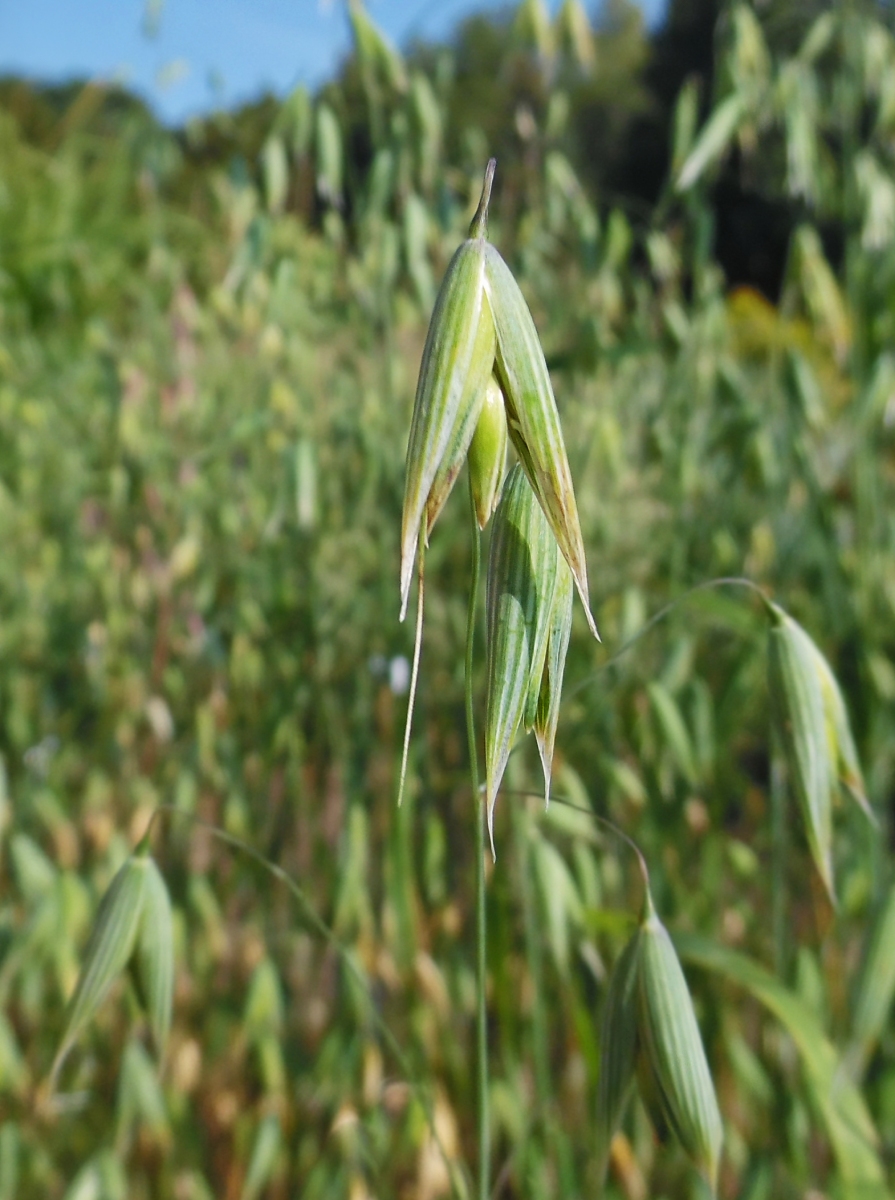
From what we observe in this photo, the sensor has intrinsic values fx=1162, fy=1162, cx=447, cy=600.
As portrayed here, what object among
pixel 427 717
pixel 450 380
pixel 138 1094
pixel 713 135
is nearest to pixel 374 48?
pixel 713 135

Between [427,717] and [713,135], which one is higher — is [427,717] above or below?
below

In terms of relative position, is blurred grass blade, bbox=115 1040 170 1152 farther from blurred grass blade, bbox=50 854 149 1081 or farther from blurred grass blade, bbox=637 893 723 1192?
blurred grass blade, bbox=637 893 723 1192

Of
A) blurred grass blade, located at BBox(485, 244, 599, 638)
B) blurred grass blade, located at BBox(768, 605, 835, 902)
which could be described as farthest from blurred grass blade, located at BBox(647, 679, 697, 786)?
→ blurred grass blade, located at BBox(485, 244, 599, 638)

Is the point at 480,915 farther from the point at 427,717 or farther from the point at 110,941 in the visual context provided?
the point at 427,717

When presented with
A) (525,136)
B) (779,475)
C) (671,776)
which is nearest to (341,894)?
(671,776)

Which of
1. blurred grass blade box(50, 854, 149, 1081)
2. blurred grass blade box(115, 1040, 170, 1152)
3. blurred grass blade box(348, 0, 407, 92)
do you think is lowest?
blurred grass blade box(115, 1040, 170, 1152)

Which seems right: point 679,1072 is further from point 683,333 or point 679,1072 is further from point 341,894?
point 683,333
